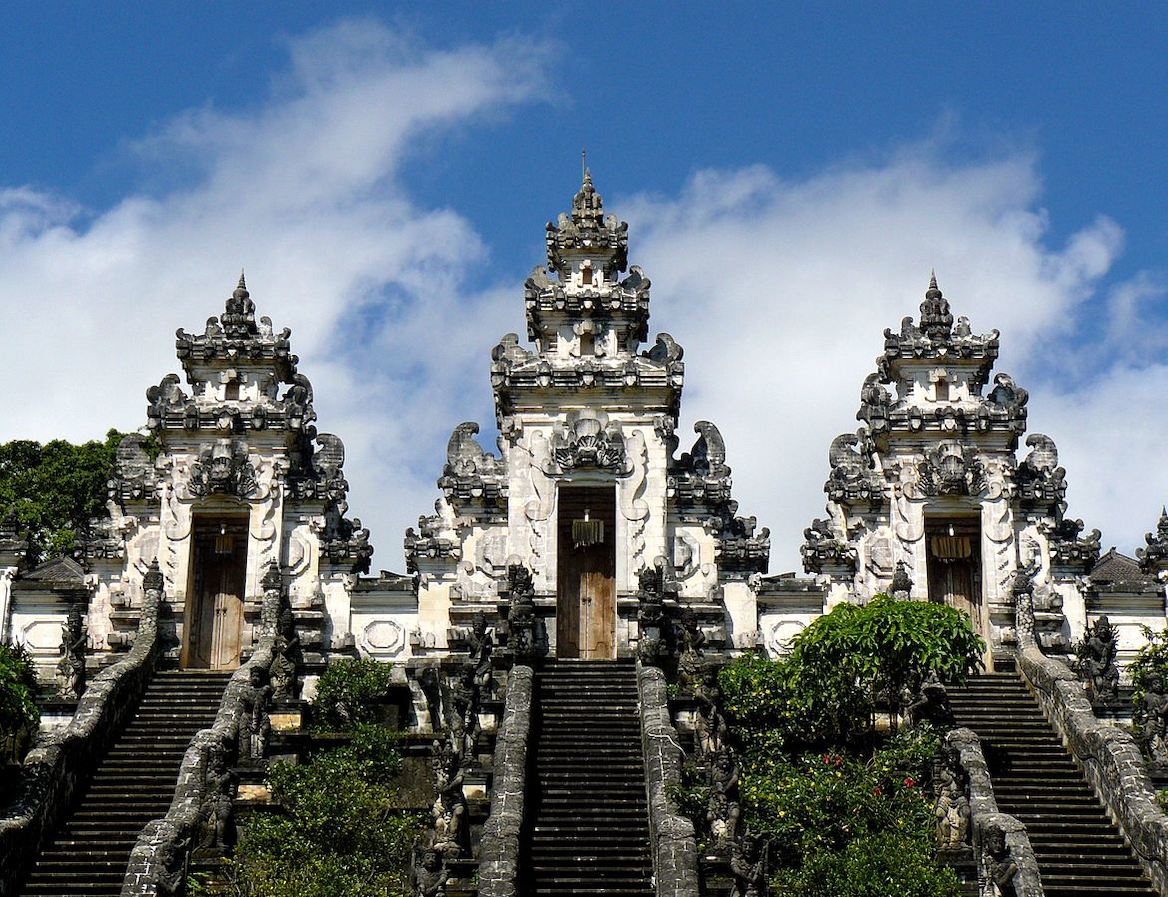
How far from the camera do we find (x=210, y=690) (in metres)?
27.9

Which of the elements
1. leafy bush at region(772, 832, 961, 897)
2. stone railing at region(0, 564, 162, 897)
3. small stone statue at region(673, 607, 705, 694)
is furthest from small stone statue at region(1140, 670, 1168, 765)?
stone railing at region(0, 564, 162, 897)

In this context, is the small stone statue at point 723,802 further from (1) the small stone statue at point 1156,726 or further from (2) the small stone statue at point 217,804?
(1) the small stone statue at point 1156,726

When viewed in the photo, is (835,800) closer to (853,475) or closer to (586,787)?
(586,787)

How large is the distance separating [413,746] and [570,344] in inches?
351

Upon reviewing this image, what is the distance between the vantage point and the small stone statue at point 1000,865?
2131cm

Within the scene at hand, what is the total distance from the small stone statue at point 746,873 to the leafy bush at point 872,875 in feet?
1.43

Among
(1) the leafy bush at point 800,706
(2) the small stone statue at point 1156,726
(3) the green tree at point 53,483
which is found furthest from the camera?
(3) the green tree at point 53,483

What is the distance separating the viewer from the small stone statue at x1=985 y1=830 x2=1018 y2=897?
21312mm

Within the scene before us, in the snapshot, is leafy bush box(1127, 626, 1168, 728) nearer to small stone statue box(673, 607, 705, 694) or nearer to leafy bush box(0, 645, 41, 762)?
small stone statue box(673, 607, 705, 694)

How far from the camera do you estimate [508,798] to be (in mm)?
22266

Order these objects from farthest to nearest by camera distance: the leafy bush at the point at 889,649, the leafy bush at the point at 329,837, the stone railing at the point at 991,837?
1. the leafy bush at the point at 889,649
2. the stone railing at the point at 991,837
3. the leafy bush at the point at 329,837

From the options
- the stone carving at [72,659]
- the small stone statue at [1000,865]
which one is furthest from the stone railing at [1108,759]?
the stone carving at [72,659]

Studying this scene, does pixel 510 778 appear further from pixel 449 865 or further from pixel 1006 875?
pixel 1006 875

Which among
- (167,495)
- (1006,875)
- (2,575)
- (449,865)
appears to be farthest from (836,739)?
(2,575)
